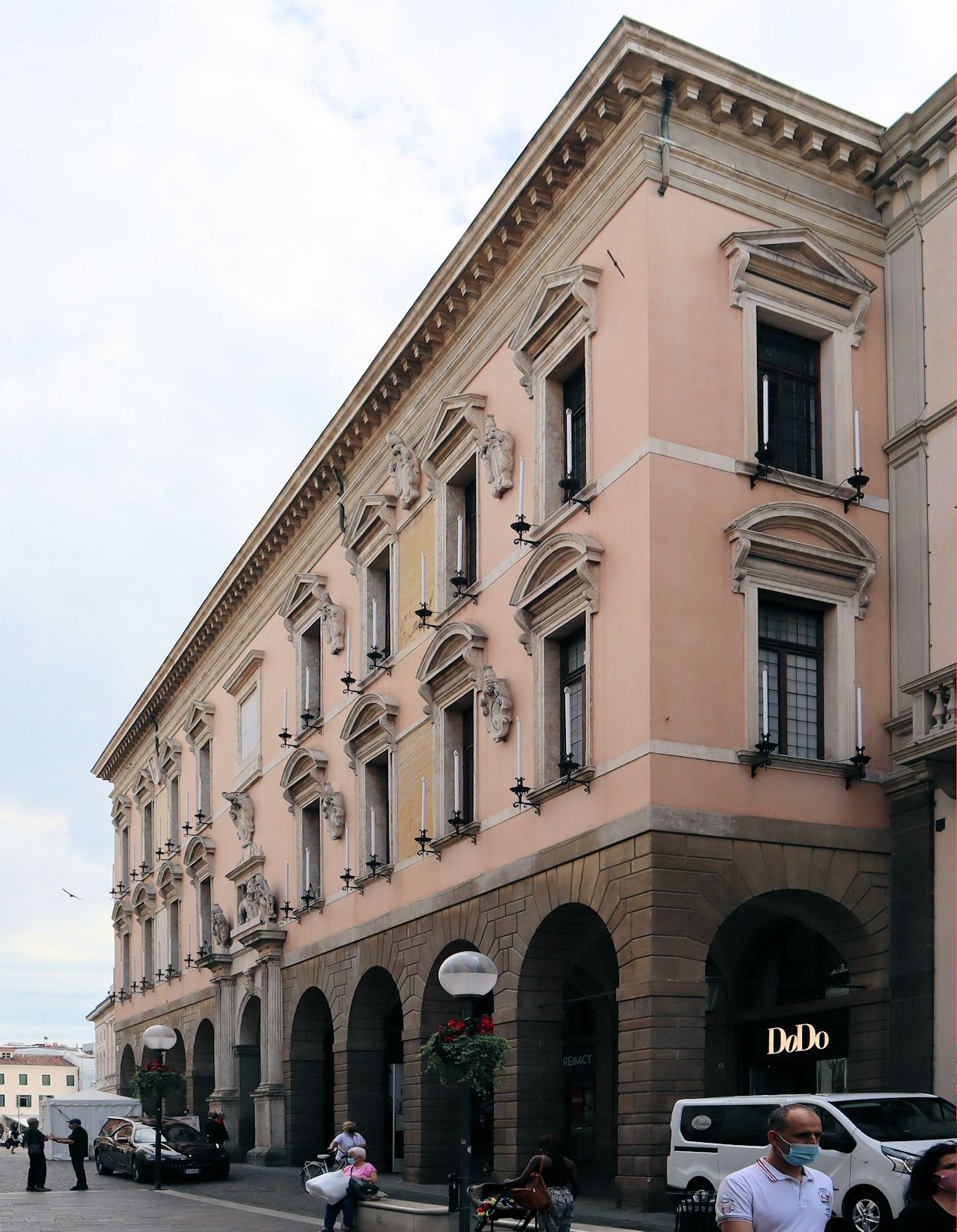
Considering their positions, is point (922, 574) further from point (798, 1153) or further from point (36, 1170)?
point (36, 1170)

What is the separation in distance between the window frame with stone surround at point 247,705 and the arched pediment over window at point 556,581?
728 inches

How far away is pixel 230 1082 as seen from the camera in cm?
4394

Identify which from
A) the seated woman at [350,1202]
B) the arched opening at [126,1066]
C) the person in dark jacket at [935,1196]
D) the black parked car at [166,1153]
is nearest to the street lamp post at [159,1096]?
the black parked car at [166,1153]

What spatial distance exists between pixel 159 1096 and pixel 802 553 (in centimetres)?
2164

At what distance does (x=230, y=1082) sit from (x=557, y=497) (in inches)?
937

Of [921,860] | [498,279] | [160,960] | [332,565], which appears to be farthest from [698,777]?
[160,960]

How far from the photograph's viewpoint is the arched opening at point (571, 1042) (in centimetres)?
2567

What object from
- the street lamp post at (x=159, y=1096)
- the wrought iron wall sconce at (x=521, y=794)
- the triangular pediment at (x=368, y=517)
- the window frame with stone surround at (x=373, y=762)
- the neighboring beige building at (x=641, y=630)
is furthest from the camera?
the street lamp post at (x=159, y=1096)

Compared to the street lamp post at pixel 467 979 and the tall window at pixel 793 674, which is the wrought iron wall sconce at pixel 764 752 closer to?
the tall window at pixel 793 674

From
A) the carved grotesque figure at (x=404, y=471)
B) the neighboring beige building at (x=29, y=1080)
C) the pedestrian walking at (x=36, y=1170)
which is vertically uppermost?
the carved grotesque figure at (x=404, y=471)

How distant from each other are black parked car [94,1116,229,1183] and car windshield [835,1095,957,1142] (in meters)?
22.2

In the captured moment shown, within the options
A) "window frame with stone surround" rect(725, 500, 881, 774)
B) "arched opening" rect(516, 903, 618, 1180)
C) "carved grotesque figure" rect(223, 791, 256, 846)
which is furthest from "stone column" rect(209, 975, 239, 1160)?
"window frame with stone surround" rect(725, 500, 881, 774)

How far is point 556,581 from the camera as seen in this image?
25891 mm

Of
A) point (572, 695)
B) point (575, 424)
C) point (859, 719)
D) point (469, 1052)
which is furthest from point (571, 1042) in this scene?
point (469, 1052)
